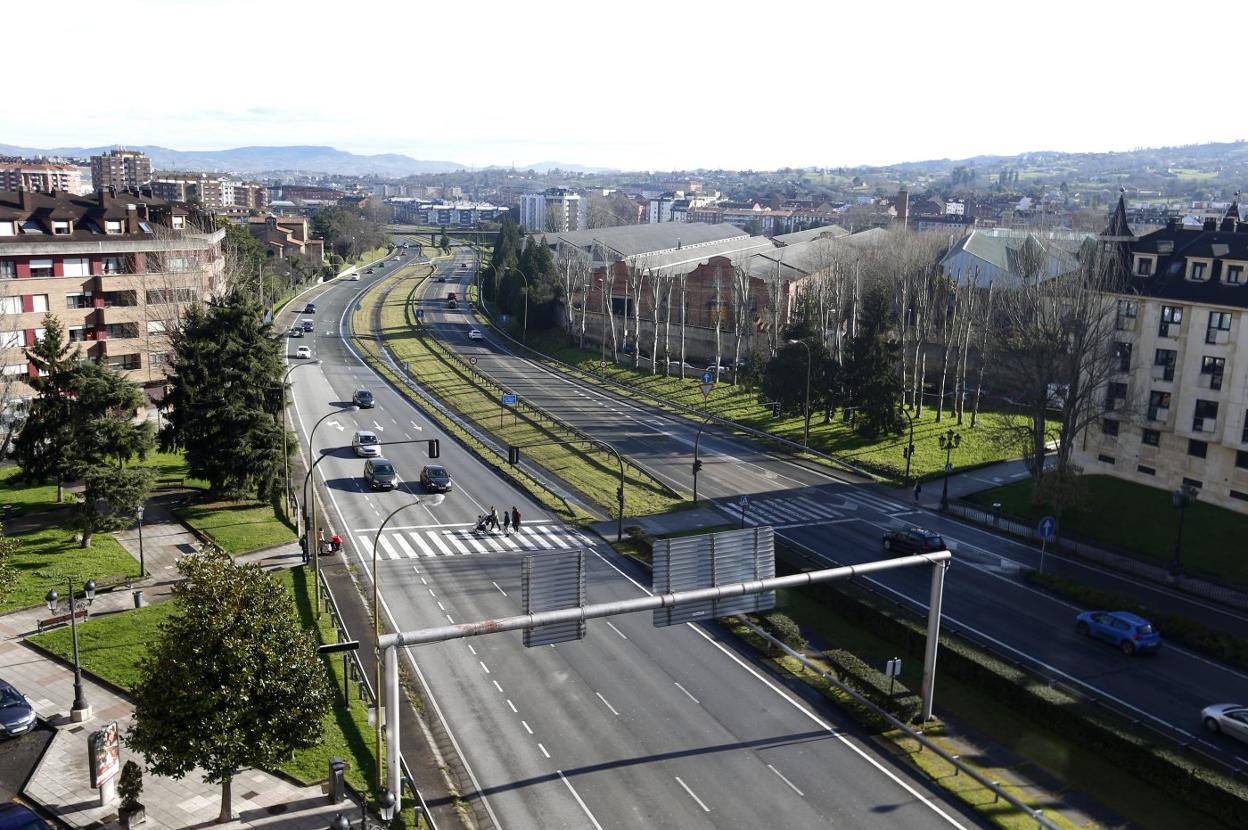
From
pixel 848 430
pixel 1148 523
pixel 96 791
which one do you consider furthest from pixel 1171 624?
pixel 96 791

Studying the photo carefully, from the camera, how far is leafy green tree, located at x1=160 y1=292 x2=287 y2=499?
5091cm

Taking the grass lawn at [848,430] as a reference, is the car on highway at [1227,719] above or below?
above

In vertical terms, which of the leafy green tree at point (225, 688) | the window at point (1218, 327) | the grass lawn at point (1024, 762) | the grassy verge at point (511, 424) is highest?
the window at point (1218, 327)

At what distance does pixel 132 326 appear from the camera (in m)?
72.8

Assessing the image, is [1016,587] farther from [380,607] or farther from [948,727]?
[380,607]

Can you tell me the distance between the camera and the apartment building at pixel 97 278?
66.3m

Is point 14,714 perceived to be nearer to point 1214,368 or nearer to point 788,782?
point 788,782

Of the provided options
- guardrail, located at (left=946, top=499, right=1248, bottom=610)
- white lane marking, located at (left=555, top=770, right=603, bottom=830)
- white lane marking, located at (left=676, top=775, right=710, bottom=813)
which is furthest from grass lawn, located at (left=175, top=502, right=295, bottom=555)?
guardrail, located at (left=946, top=499, right=1248, bottom=610)

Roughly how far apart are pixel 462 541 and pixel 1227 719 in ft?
109

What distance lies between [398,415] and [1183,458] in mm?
54578

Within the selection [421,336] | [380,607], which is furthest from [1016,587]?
[421,336]

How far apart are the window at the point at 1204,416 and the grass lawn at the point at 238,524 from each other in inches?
1907

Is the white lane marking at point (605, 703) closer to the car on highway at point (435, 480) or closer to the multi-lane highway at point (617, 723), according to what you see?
the multi-lane highway at point (617, 723)

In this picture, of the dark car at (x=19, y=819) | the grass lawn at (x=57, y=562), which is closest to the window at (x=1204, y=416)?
the grass lawn at (x=57, y=562)
